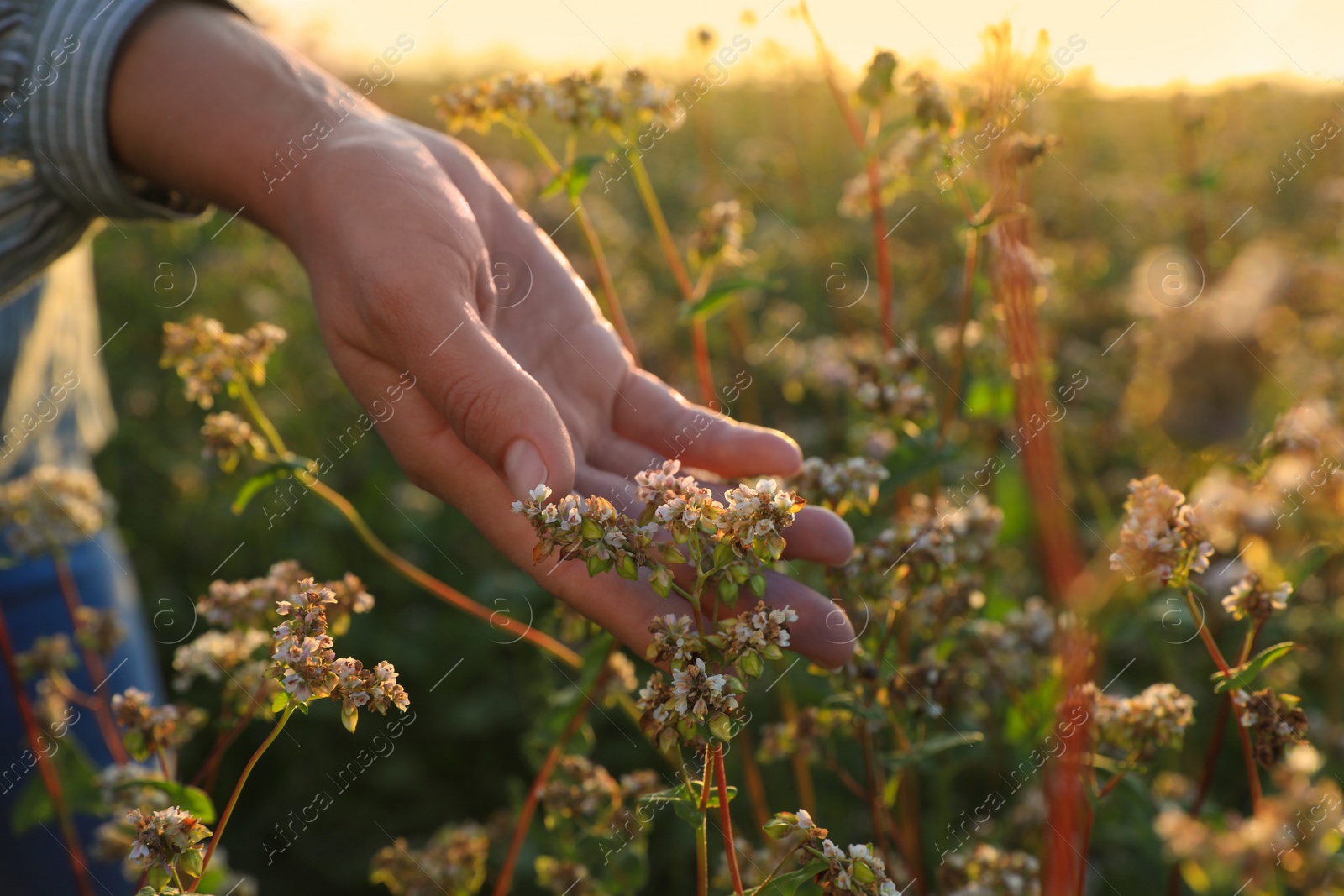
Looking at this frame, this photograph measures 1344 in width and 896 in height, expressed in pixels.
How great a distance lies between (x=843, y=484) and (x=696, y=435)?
14.3 inches

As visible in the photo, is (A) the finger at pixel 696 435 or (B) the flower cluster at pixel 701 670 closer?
(B) the flower cluster at pixel 701 670

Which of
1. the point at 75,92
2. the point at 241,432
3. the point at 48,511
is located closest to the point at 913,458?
the point at 241,432

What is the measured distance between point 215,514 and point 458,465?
3047mm

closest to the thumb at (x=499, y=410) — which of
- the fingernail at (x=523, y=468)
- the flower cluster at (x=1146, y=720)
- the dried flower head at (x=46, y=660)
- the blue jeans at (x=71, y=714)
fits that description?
the fingernail at (x=523, y=468)

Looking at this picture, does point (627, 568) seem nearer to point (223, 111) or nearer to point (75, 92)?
point (223, 111)

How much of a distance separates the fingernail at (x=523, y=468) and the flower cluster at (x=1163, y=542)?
99cm

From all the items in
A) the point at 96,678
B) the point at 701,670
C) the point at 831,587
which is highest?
the point at 701,670

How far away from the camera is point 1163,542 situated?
4.95 feet

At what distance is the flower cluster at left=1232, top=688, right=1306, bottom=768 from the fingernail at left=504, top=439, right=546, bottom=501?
121cm

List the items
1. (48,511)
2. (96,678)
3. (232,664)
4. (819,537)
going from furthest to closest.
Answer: (48,511) → (96,678) → (232,664) → (819,537)

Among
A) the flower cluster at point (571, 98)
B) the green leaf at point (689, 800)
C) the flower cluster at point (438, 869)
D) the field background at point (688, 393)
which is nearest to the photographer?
the green leaf at point (689, 800)

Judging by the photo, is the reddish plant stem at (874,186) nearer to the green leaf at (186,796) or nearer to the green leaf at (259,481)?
the green leaf at (259,481)

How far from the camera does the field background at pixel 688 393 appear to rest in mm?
3354

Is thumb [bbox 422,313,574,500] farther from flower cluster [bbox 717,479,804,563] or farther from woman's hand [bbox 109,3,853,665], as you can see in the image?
flower cluster [bbox 717,479,804,563]
